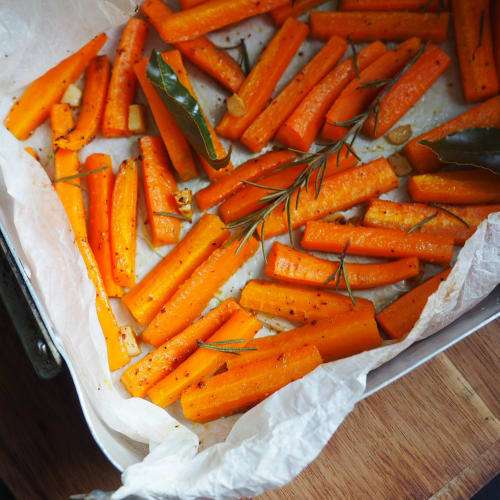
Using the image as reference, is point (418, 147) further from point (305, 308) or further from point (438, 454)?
point (438, 454)

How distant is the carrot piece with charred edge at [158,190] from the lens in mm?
1889

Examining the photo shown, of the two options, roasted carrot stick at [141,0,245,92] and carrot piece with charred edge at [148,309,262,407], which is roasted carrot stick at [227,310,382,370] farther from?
roasted carrot stick at [141,0,245,92]

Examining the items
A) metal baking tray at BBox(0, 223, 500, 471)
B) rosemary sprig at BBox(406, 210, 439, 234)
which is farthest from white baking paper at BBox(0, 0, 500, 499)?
rosemary sprig at BBox(406, 210, 439, 234)

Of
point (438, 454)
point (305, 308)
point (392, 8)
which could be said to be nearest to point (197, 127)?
point (305, 308)

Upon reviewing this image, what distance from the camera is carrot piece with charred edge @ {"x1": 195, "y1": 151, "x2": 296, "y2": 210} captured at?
1917 millimetres

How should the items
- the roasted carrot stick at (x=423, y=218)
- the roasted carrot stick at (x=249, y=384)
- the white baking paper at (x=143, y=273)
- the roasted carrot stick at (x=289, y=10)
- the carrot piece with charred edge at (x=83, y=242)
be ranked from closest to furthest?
1. the white baking paper at (x=143, y=273)
2. the roasted carrot stick at (x=249, y=384)
3. the carrot piece with charred edge at (x=83, y=242)
4. the roasted carrot stick at (x=423, y=218)
5. the roasted carrot stick at (x=289, y=10)

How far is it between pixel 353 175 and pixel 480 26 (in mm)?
637

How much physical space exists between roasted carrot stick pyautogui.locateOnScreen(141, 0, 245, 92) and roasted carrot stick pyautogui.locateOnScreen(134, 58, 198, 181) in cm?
→ 15

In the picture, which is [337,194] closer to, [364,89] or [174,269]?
[364,89]

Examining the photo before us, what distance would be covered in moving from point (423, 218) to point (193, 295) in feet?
2.45

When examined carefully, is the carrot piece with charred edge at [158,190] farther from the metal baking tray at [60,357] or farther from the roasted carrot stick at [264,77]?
the metal baking tray at [60,357]

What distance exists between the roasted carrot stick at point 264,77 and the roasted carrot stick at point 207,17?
103 mm

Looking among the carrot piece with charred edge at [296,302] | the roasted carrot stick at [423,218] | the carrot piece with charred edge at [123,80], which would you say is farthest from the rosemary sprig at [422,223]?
the carrot piece with charred edge at [123,80]

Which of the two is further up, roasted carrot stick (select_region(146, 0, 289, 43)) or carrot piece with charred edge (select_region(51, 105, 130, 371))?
roasted carrot stick (select_region(146, 0, 289, 43))
